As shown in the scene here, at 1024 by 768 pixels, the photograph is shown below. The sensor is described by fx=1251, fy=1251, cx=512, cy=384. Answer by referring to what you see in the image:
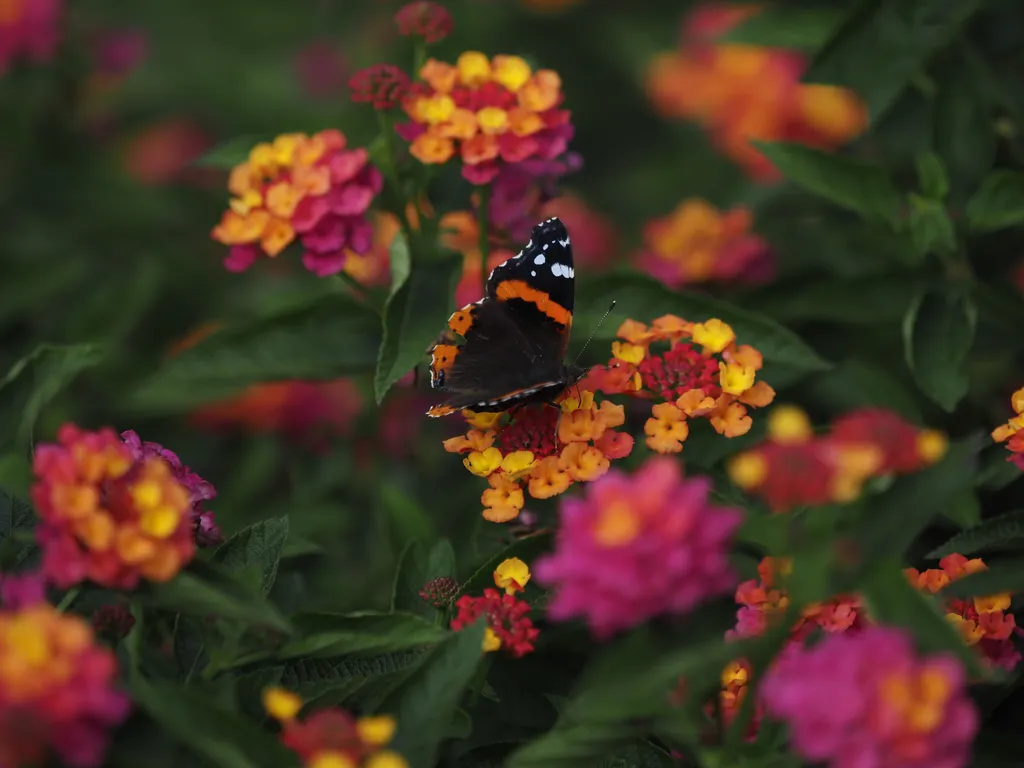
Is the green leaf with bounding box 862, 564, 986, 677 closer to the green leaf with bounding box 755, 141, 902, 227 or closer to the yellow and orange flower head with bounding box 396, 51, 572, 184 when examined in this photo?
the yellow and orange flower head with bounding box 396, 51, 572, 184

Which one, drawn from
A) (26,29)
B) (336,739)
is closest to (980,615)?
(336,739)

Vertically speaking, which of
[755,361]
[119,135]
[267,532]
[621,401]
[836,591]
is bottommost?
[119,135]

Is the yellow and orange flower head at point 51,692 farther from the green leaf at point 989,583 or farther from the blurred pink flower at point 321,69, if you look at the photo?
the blurred pink flower at point 321,69

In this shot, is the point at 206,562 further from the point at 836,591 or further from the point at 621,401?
the point at 621,401

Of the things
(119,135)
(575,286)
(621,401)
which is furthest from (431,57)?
(119,135)

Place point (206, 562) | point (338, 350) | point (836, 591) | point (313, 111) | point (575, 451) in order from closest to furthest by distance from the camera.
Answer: point (836, 591), point (206, 562), point (575, 451), point (338, 350), point (313, 111)

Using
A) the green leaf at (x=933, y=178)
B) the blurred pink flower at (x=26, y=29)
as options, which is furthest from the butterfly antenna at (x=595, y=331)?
the blurred pink flower at (x=26, y=29)

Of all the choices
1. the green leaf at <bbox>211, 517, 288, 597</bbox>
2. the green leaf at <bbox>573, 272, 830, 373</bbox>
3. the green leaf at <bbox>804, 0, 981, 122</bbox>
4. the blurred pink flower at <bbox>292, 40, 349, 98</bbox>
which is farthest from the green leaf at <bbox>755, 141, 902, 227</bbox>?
the blurred pink flower at <bbox>292, 40, 349, 98</bbox>
